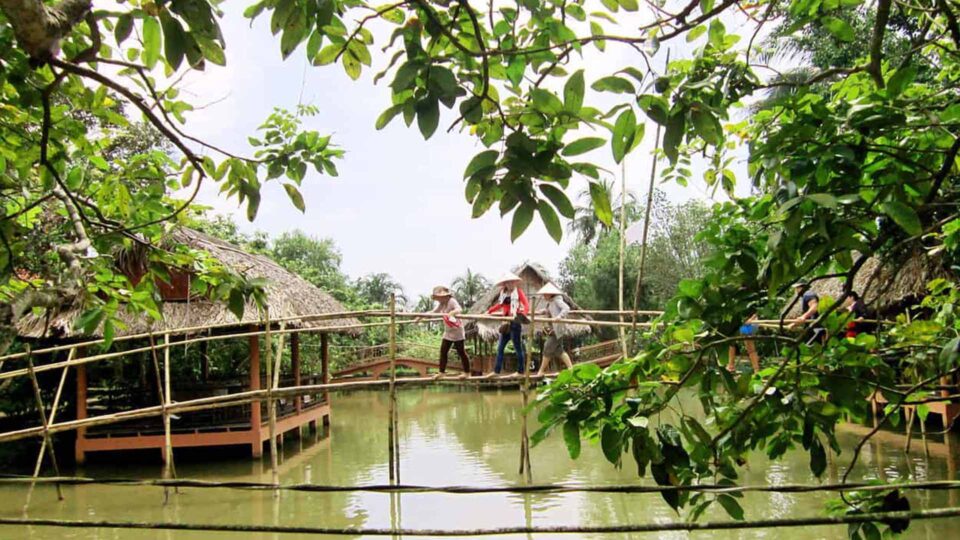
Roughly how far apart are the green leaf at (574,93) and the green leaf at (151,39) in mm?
767

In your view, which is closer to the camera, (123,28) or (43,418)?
(123,28)

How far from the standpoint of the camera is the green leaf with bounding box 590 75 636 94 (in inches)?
46.9

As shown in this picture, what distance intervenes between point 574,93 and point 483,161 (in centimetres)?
19

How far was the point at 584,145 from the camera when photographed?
118cm

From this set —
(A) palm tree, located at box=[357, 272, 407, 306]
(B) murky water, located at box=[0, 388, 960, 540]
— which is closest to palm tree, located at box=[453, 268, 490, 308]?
(A) palm tree, located at box=[357, 272, 407, 306]

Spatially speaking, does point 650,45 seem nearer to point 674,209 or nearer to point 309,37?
point 309,37

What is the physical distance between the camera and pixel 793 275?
4.59 ft

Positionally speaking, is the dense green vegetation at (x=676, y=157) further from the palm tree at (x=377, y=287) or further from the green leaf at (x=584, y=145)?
the palm tree at (x=377, y=287)

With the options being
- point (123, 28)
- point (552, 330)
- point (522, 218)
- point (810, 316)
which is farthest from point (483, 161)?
point (552, 330)

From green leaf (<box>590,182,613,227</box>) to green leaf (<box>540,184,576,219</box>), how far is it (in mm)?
84

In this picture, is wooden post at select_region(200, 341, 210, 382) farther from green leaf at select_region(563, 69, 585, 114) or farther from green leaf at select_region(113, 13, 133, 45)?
green leaf at select_region(563, 69, 585, 114)

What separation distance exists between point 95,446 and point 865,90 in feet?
28.1

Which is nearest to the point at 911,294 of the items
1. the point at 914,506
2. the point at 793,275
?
the point at 914,506

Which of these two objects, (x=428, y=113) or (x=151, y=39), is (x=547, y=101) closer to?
(x=428, y=113)
